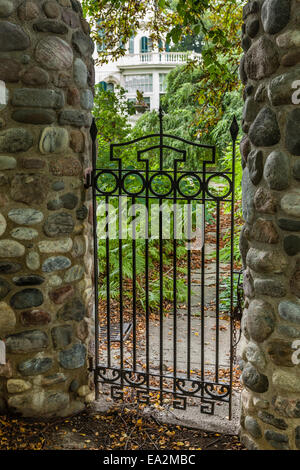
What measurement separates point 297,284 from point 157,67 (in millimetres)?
18170

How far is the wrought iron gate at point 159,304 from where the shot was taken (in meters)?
3.19

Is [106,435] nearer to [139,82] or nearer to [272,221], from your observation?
[272,221]

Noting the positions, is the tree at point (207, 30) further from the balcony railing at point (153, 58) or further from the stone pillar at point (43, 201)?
the balcony railing at point (153, 58)

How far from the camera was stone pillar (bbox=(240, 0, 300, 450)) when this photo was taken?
2.33 metres

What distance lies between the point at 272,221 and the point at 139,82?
18.6m

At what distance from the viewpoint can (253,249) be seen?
261 centimetres

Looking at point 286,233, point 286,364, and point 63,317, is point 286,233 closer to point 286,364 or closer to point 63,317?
point 286,364

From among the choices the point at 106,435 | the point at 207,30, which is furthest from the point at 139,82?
the point at 106,435

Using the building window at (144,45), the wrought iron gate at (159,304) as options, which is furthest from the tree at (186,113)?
the building window at (144,45)

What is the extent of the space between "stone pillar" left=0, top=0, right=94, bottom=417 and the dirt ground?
0.12m

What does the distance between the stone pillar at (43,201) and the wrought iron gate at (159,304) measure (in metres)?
0.23

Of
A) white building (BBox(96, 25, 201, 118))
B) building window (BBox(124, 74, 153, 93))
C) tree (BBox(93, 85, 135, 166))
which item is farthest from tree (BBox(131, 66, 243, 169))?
building window (BBox(124, 74, 153, 93))

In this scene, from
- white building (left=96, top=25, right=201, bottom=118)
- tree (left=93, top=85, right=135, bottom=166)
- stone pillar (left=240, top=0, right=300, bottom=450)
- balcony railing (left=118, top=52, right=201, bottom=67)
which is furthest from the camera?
white building (left=96, top=25, right=201, bottom=118)

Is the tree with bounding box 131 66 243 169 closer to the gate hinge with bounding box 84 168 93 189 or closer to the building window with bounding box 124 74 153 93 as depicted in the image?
the building window with bounding box 124 74 153 93
